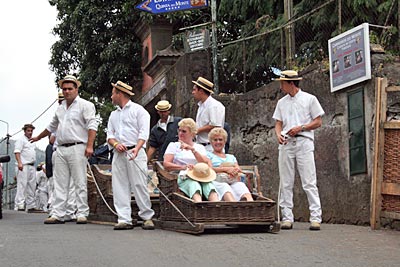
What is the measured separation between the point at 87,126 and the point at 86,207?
118 centimetres

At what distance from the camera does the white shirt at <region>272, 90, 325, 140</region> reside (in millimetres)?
10539

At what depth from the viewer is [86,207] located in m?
12.0

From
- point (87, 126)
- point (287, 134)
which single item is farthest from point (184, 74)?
point (287, 134)

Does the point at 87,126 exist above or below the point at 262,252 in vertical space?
above

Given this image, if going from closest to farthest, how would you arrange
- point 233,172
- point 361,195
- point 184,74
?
point 233,172, point 361,195, point 184,74

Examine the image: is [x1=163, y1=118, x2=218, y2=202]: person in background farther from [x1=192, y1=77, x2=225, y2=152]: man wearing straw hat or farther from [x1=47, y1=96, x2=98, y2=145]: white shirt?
[x1=47, y1=96, x2=98, y2=145]: white shirt

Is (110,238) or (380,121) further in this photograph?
(380,121)

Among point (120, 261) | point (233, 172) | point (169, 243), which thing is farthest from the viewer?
point (233, 172)

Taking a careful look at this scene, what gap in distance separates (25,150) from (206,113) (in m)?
9.64

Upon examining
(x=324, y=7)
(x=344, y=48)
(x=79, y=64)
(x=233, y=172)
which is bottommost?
(x=233, y=172)

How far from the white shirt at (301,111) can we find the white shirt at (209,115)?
92cm

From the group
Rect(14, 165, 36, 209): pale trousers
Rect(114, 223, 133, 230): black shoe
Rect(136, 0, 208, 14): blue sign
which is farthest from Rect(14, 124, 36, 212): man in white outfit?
Rect(114, 223, 133, 230): black shoe

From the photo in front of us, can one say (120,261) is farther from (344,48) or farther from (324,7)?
(324,7)

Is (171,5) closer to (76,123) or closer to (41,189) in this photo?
(76,123)
